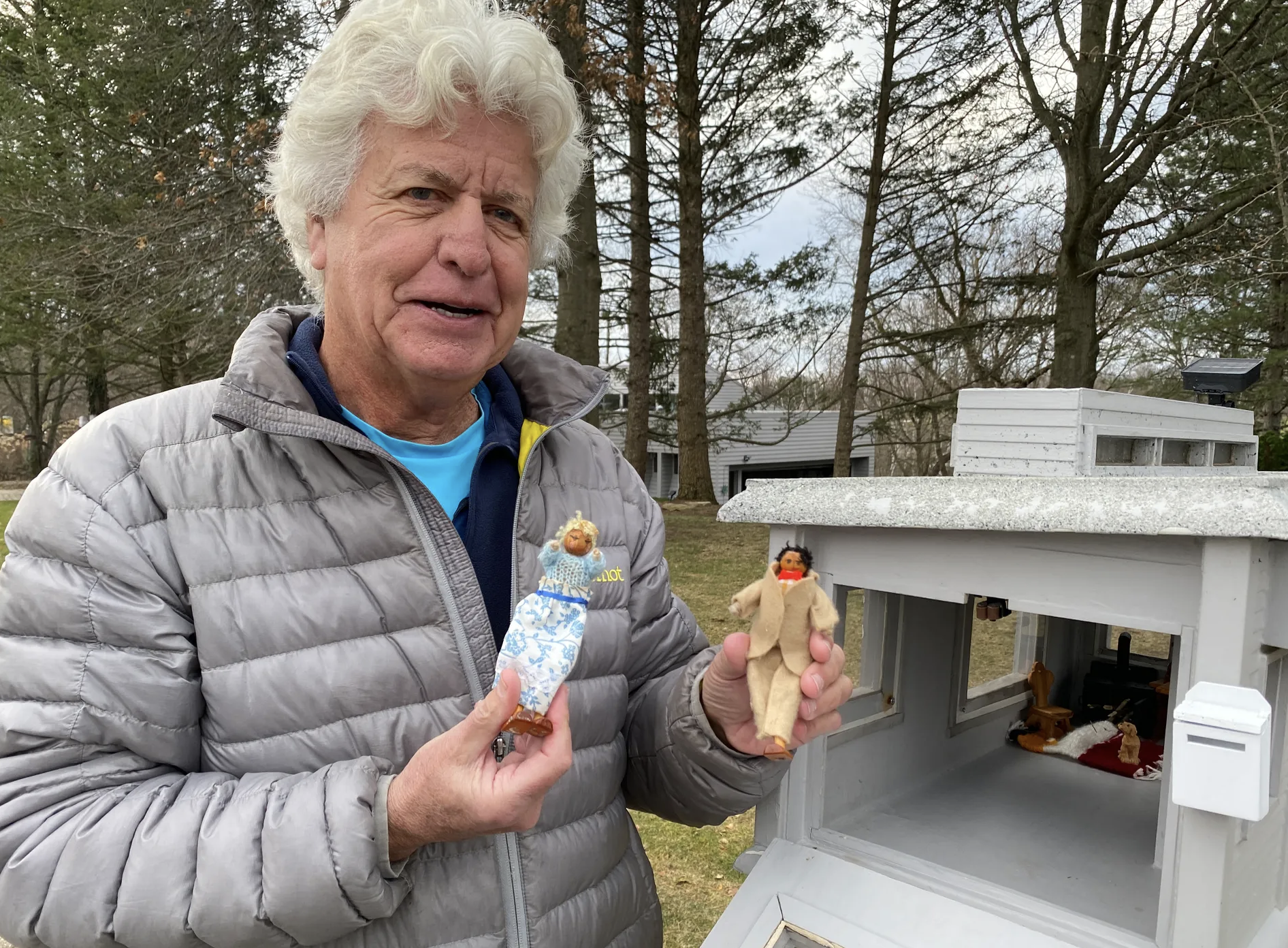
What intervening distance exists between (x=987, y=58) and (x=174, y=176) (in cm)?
1078

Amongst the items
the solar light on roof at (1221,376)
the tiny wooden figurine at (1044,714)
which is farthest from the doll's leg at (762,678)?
the solar light on roof at (1221,376)

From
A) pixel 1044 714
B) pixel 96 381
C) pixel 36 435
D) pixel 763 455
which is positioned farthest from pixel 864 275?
pixel 36 435

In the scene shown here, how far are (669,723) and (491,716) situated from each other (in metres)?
0.64

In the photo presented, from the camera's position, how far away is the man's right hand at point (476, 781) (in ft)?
3.68

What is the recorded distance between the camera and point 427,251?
1397 millimetres

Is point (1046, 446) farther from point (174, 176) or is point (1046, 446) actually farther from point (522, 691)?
point (174, 176)

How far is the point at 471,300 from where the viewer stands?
1.43 metres

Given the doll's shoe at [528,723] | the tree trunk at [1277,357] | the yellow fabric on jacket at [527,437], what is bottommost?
the doll's shoe at [528,723]

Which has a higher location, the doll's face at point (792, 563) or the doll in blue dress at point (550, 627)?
the doll's face at point (792, 563)

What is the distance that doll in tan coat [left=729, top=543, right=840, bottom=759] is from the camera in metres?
1.35

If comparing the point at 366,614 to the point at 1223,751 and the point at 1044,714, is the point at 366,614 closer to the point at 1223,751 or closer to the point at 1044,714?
the point at 1223,751

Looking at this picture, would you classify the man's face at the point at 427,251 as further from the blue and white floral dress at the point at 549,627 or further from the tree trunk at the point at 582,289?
the tree trunk at the point at 582,289

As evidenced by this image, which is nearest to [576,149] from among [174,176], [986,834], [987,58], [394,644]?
[394,644]

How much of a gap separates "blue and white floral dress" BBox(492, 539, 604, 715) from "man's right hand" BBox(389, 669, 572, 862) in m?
0.09
